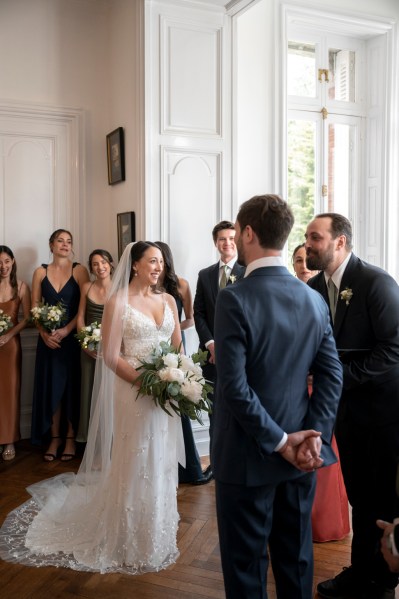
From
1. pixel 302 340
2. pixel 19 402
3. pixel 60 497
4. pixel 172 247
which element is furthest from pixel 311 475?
pixel 19 402

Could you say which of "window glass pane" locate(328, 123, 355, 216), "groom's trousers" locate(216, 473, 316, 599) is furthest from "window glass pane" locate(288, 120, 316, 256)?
"groom's trousers" locate(216, 473, 316, 599)

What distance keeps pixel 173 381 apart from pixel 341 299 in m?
1.03

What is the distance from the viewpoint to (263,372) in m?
2.17

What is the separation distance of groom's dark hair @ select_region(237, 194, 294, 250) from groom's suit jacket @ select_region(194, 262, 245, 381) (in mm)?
2553

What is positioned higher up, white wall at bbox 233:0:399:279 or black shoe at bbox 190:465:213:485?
white wall at bbox 233:0:399:279

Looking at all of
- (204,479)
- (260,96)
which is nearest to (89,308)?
(204,479)

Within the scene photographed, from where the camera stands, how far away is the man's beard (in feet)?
10.1

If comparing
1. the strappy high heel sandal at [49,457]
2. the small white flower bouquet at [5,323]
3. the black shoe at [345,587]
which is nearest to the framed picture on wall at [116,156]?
the small white flower bouquet at [5,323]

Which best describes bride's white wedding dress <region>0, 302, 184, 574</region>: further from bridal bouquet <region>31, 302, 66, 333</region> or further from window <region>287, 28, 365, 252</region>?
window <region>287, 28, 365, 252</region>

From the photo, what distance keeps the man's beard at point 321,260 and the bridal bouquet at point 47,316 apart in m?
2.89

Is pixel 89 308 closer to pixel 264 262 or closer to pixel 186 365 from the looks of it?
pixel 186 365

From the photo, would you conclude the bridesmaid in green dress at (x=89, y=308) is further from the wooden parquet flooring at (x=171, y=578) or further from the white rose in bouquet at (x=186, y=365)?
the white rose in bouquet at (x=186, y=365)

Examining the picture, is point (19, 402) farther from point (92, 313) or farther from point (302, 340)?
point (302, 340)

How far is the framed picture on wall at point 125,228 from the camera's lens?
213 inches
